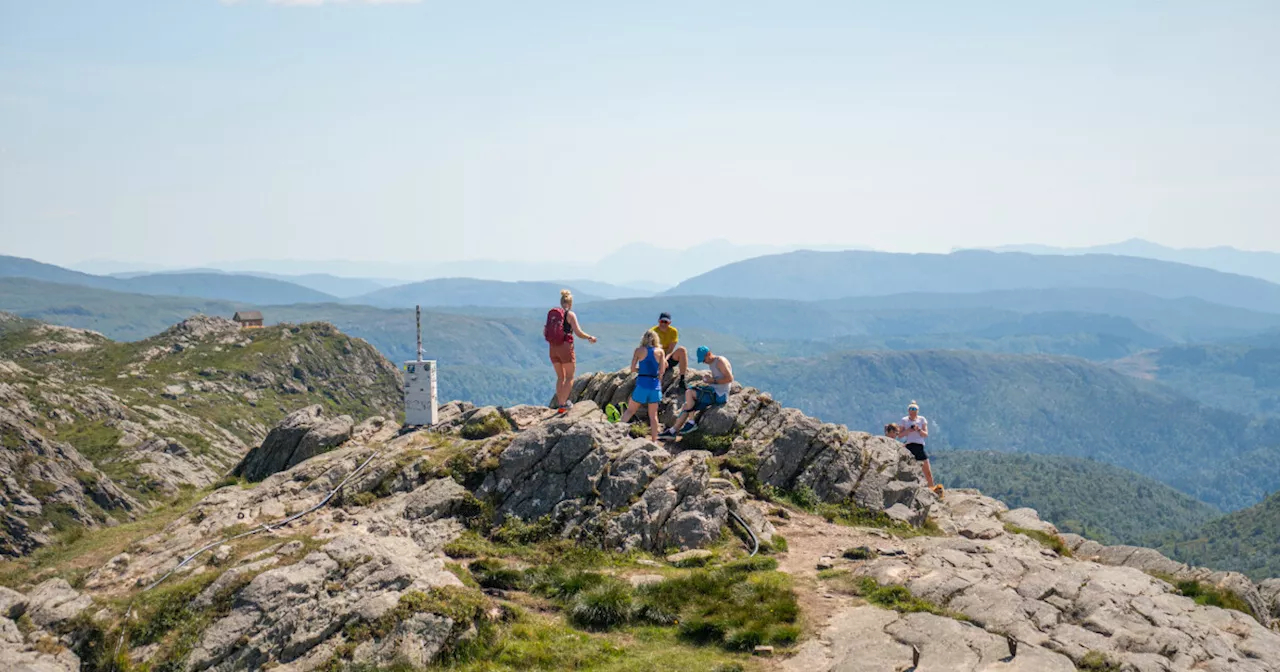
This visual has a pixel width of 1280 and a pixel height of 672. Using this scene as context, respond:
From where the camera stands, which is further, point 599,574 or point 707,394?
point 707,394

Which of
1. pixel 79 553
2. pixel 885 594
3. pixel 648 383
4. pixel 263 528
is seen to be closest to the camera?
pixel 885 594

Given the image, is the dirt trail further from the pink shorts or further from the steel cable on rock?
the steel cable on rock

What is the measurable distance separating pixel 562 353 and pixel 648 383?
11.5 feet

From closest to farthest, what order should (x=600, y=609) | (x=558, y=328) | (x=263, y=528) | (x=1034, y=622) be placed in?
(x=600, y=609)
(x=1034, y=622)
(x=263, y=528)
(x=558, y=328)

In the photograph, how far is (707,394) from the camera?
103ft

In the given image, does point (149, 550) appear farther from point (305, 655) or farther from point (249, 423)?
point (249, 423)

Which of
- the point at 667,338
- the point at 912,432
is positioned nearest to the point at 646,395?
the point at 667,338

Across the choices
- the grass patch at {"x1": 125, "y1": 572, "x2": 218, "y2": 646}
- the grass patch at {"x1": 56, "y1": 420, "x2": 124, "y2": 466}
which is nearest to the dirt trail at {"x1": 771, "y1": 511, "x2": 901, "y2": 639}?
the grass patch at {"x1": 125, "y1": 572, "x2": 218, "y2": 646}

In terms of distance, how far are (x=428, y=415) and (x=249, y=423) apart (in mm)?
132634

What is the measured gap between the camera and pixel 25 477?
270 feet

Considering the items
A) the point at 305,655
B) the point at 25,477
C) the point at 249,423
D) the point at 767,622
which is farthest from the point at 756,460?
the point at 249,423

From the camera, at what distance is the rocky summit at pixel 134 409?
273 ft

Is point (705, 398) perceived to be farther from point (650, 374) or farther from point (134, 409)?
point (134, 409)

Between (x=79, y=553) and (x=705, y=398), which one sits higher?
(x=705, y=398)
